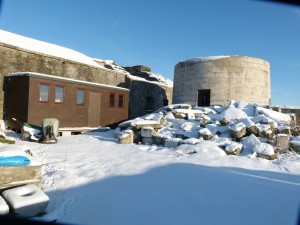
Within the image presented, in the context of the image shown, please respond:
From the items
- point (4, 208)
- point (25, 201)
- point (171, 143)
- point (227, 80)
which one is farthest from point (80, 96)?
point (4, 208)

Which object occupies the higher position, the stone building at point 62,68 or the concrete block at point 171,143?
the stone building at point 62,68

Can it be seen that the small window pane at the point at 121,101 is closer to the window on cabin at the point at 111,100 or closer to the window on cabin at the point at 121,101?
the window on cabin at the point at 121,101

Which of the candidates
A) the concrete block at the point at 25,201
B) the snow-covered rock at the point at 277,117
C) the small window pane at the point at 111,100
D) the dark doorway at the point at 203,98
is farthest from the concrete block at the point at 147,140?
the concrete block at the point at 25,201

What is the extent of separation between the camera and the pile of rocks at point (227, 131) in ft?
30.3

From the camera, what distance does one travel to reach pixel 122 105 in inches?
683

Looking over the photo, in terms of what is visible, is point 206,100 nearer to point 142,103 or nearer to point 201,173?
point 142,103

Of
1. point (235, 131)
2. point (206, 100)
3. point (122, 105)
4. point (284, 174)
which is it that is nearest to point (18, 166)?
point (284, 174)

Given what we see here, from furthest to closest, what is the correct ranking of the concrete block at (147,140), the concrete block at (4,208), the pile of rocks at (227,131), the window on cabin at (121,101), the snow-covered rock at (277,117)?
the window on cabin at (121,101), the snow-covered rock at (277,117), the concrete block at (147,140), the pile of rocks at (227,131), the concrete block at (4,208)

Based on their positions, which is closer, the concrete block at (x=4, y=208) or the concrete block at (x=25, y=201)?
the concrete block at (x=4, y=208)

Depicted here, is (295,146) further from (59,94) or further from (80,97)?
(59,94)

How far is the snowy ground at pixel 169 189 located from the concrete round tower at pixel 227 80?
857 cm

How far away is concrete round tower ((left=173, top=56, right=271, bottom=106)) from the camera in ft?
52.0

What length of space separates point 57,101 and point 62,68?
→ 4.95m

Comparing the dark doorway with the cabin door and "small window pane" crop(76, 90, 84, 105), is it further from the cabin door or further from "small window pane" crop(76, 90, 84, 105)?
"small window pane" crop(76, 90, 84, 105)
